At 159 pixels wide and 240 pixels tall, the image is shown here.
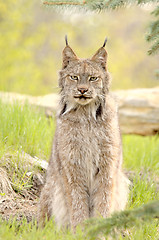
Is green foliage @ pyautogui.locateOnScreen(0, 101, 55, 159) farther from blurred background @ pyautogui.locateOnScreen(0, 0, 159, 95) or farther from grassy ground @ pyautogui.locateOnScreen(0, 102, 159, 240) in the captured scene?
blurred background @ pyautogui.locateOnScreen(0, 0, 159, 95)

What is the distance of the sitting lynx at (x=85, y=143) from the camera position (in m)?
3.59

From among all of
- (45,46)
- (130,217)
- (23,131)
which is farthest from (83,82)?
(45,46)

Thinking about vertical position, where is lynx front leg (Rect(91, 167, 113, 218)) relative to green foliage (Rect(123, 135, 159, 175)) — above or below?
below

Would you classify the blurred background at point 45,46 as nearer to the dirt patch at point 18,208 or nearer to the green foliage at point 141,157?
the green foliage at point 141,157

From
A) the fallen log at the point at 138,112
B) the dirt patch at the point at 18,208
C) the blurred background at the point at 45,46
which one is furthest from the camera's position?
the blurred background at the point at 45,46

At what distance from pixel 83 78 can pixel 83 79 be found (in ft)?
0.04

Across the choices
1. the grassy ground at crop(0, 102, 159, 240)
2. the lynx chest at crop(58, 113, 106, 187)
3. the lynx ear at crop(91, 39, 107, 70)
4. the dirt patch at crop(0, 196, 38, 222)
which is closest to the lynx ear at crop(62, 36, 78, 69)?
the lynx ear at crop(91, 39, 107, 70)

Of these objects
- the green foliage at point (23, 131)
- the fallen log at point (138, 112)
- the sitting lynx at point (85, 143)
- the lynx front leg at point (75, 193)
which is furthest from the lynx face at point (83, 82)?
the fallen log at point (138, 112)

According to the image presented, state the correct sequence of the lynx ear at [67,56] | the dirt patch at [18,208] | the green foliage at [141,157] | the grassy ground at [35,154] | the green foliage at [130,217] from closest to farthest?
the green foliage at [130,217] < the lynx ear at [67,56] < the dirt patch at [18,208] < the grassy ground at [35,154] < the green foliage at [141,157]

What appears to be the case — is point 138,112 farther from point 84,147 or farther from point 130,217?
point 130,217

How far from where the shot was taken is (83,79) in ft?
11.8

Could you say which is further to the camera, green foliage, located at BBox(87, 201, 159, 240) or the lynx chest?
the lynx chest

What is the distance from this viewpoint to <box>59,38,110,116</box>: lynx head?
353 cm

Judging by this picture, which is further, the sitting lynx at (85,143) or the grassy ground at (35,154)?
the grassy ground at (35,154)
